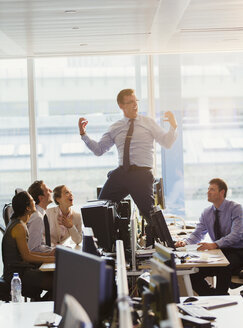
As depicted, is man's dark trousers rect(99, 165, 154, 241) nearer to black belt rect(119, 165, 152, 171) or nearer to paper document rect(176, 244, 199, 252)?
black belt rect(119, 165, 152, 171)

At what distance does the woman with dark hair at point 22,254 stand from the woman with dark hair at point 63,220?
75 cm

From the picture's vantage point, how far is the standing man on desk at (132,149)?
7027mm

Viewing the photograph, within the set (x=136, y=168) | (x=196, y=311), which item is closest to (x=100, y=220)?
(x=196, y=311)

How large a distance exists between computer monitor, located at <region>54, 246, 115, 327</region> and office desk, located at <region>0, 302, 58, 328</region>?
632 mm

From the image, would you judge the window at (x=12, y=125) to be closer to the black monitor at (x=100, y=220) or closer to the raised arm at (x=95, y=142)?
the raised arm at (x=95, y=142)

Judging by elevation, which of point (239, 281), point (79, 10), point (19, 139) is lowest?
point (239, 281)

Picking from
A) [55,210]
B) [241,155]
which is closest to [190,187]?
[241,155]

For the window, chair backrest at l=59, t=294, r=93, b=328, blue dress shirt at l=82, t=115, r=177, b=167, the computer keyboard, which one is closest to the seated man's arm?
blue dress shirt at l=82, t=115, r=177, b=167

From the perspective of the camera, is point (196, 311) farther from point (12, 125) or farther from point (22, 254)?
point (12, 125)

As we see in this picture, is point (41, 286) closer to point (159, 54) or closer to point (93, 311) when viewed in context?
point (93, 311)

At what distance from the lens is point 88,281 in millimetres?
2859

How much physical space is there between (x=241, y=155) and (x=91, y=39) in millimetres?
3200

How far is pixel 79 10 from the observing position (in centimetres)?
607

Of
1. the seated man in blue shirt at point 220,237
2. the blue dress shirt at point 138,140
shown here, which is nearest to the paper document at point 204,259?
the seated man in blue shirt at point 220,237
